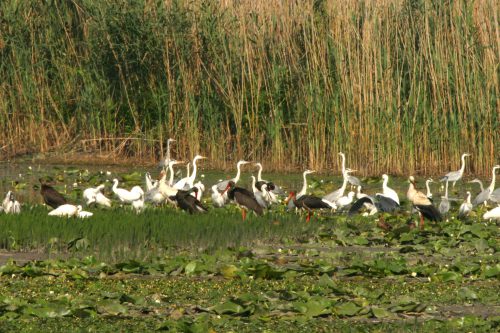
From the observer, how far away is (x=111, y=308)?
8.53 m

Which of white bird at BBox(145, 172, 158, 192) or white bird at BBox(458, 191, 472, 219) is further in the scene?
white bird at BBox(145, 172, 158, 192)

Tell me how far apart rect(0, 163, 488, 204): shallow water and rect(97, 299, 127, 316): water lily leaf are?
802 centimetres

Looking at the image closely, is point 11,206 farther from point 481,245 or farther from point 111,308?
point 111,308

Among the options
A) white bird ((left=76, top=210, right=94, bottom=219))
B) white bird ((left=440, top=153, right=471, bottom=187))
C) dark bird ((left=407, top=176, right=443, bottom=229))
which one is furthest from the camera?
white bird ((left=440, top=153, right=471, bottom=187))

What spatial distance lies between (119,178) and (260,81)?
9.05 ft

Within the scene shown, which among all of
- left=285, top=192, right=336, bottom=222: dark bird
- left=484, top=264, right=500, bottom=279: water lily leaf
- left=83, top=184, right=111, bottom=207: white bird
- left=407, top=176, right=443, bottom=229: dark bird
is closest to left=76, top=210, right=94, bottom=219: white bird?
left=83, top=184, right=111, bottom=207: white bird

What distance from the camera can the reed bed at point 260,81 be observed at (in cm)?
1870

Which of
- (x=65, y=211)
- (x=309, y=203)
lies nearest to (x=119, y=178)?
(x=309, y=203)

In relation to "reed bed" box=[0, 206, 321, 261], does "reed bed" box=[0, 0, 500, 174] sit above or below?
above

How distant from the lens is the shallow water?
1778cm

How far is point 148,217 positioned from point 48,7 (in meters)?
8.68

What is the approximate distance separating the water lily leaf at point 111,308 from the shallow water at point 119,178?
26.3 feet

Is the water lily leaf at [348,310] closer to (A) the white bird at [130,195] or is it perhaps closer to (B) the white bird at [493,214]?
(B) the white bird at [493,214]

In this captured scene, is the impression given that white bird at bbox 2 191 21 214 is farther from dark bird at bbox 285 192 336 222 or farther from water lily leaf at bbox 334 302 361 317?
water lily leaf at bbox 334 302 361 317
